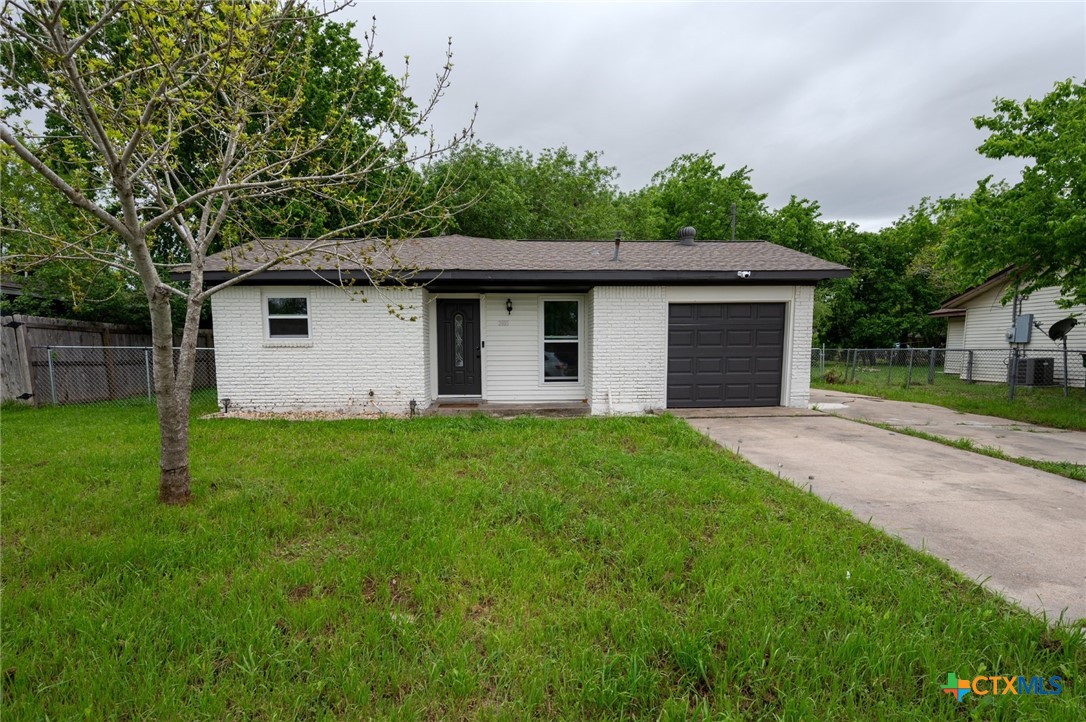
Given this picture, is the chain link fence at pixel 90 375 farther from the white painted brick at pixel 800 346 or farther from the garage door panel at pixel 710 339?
the white painted brick at pixel 800 346

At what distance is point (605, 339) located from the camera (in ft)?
26.5

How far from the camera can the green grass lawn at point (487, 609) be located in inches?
70.7

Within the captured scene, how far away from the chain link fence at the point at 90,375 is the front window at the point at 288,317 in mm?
2882

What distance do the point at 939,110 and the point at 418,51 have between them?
14836 mm

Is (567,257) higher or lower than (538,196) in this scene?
lower

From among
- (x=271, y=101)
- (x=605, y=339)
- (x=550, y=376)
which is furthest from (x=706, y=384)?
(x=271, y=101)

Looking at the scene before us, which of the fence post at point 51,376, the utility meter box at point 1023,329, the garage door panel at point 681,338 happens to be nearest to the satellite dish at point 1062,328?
the utility meter box at point 1023,329

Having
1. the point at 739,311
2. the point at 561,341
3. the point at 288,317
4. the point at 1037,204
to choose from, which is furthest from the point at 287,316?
the point at 1037,204

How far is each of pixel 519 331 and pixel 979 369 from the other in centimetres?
1721

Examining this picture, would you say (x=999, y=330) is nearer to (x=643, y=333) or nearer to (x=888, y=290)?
(x=888, y=290)

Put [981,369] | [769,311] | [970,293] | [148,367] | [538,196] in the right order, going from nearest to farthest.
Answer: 1. [769,311]
2. [148,367]
3. [981,369]
4. [970,293]
5. [538,196]

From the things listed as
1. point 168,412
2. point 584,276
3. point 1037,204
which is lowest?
point 168,412

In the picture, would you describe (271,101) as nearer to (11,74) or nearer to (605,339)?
(11,74)

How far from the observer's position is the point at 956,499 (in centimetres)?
384
